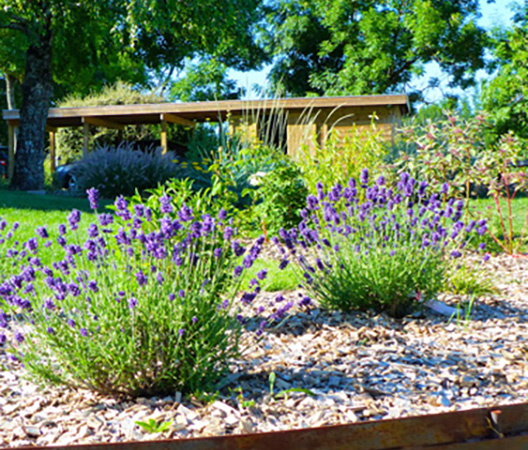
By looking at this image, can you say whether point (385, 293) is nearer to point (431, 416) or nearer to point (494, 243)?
point (431, 416)

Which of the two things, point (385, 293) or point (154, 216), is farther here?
point (154, 216)

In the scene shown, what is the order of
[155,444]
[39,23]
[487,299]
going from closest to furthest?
1. [155,444]
2. [487,299]
3. [39,23]

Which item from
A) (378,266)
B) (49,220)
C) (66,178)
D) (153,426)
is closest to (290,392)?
(153,426)

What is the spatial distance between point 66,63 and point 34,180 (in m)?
4.28

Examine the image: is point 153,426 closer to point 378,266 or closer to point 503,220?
point 378,266

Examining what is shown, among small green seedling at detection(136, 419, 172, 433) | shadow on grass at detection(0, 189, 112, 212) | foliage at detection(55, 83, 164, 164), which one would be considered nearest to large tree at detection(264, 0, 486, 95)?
foliage at detection(55, 83, 164, 164)

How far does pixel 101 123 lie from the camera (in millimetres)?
18375

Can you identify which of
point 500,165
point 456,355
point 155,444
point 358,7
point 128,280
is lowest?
point 456,355

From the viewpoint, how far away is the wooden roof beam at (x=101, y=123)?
58.2ft

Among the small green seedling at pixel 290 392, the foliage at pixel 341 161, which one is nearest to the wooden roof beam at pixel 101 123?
the foliage at pixel 341 161

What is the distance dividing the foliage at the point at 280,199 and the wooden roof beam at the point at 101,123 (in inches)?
462

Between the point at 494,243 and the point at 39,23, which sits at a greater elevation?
the point at 39,23

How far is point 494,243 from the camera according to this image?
7.04 m

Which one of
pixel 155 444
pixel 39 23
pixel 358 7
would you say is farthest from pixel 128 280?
pixel 358 7
